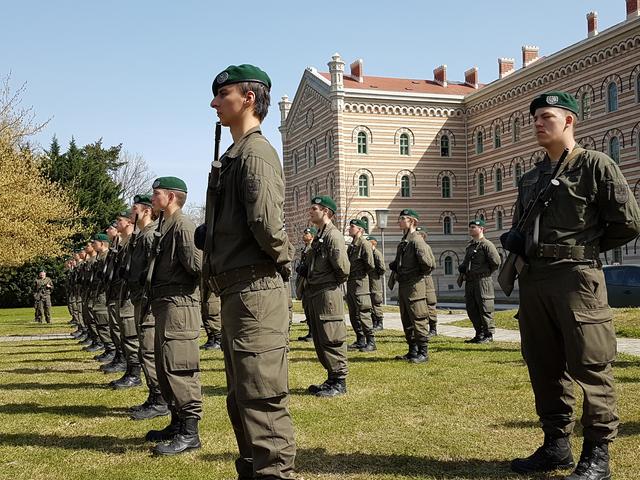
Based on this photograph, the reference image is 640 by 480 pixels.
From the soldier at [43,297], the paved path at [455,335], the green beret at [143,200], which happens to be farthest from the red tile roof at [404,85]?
the green beret at [143,200]

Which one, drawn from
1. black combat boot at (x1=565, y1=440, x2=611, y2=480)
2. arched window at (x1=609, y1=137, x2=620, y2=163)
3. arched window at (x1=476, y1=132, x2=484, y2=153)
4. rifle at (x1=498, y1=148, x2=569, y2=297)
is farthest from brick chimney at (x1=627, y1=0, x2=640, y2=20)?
black combat boot at (x1=565, y1=440, x2=611, y2=480)

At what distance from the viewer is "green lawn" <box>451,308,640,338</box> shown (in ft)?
48.7

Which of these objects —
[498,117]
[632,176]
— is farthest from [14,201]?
[498,117]

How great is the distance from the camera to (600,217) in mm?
4969

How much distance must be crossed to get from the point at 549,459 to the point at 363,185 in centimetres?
4961

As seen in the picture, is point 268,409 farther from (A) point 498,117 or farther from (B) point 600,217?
(A) point 498,117

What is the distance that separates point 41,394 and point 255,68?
6.82m

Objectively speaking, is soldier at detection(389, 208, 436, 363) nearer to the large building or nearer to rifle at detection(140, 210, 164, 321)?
rifle at detection(140, 210, 164, 321)

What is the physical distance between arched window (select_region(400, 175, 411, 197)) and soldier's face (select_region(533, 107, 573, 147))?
5035 centimetres

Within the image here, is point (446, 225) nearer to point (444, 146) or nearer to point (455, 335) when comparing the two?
point (444, 146)

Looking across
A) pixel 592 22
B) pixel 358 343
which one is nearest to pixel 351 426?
pixel 358 343

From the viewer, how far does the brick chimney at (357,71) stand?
56.6 metres

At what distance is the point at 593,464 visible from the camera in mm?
4652

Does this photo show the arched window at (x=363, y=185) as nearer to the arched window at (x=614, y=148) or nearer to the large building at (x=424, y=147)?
the large building at (x=424, y=147)
